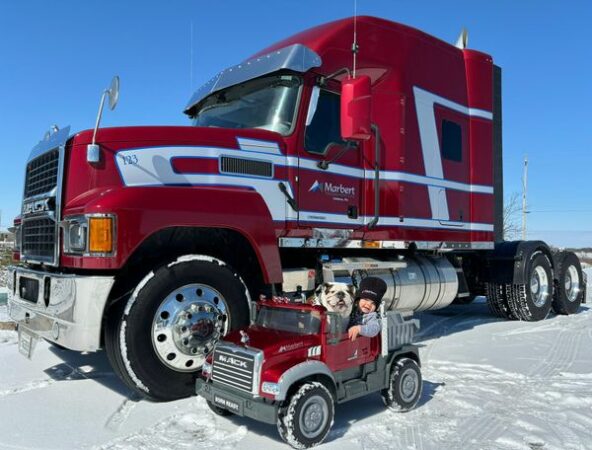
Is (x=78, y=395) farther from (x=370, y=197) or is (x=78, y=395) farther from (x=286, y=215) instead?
(x=370, y=197)

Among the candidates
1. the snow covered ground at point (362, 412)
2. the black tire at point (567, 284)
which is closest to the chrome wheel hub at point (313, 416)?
the snow covered ground at point (362, 412)

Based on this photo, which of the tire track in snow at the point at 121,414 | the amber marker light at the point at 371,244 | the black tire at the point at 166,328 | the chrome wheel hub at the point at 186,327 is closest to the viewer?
the tire track in snow at the point at 121,414

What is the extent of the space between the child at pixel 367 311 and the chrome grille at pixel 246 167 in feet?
5.36

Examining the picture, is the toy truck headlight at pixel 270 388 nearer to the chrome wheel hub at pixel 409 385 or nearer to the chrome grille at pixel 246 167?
the chrome wheel hub at pixel 409 385

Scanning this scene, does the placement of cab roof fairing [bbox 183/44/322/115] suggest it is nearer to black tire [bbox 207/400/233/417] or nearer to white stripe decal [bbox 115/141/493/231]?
white stripe decal [bbox 115/141/493/231]

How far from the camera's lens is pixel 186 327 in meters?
4.53

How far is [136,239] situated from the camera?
171 inches

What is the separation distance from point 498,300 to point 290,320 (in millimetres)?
6326

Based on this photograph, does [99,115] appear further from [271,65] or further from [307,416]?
[307,416]

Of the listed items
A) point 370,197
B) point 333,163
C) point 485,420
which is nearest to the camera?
point 485,420

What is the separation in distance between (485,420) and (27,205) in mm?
4787

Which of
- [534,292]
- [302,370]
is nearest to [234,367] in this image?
[302,370]

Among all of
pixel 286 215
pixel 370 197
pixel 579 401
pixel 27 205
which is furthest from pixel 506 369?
pixel 27 205

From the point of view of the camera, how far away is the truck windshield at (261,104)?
5613 mm
